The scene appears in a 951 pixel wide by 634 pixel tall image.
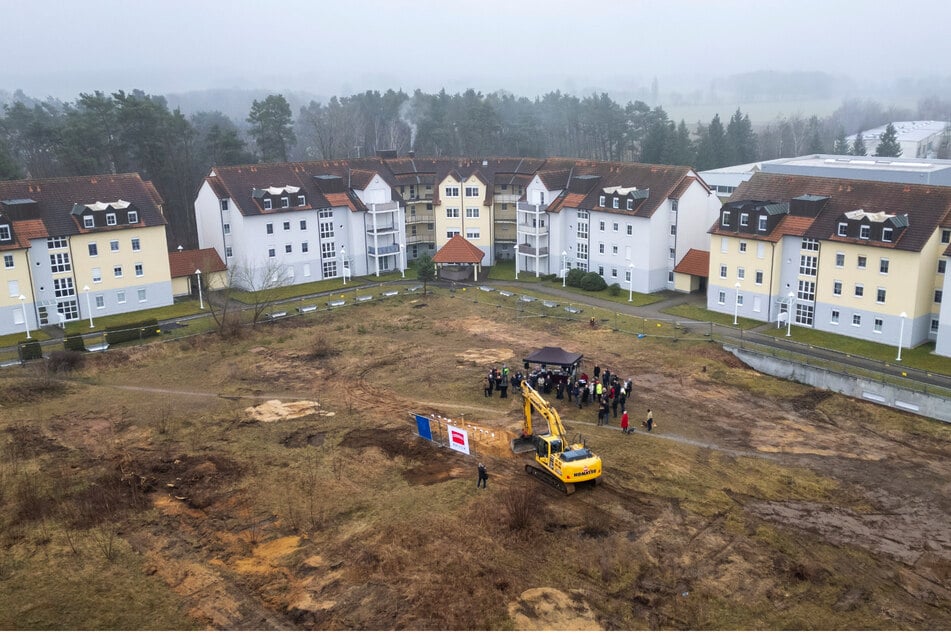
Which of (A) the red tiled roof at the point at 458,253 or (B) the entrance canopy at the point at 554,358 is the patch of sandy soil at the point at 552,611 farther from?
(A) the red tiled roof at the point at 458,253

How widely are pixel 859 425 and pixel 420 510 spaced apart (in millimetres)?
23472

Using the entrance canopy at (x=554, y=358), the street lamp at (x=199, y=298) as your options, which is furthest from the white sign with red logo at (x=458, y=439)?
the street lamp at (x=199, y=298)

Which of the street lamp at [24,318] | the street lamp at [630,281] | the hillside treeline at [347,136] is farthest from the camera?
the hillside treeline at [347,136]

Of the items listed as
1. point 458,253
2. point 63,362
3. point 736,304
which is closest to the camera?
point 63,362

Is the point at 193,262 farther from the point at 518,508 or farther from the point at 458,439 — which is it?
the point at 518,508

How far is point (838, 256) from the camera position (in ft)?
166

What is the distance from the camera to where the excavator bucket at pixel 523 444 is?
34.7 m

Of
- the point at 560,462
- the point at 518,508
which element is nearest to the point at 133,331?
the point at 560,462

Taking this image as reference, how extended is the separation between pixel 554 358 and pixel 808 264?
2187 centimetres

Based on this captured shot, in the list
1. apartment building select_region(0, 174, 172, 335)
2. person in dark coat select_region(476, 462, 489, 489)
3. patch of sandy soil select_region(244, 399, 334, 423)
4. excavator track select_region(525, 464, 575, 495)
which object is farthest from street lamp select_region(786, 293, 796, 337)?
apartment building select_region(0, 174, 172, 335)

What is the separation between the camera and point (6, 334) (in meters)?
54.3

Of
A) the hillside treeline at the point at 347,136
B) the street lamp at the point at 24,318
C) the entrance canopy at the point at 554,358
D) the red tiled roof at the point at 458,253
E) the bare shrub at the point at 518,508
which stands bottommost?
the bare shrub at the point at 518,508

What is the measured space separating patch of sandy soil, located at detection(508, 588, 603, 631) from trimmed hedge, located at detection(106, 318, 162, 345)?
127 ft

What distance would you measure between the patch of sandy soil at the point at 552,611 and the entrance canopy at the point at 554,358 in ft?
60.3
